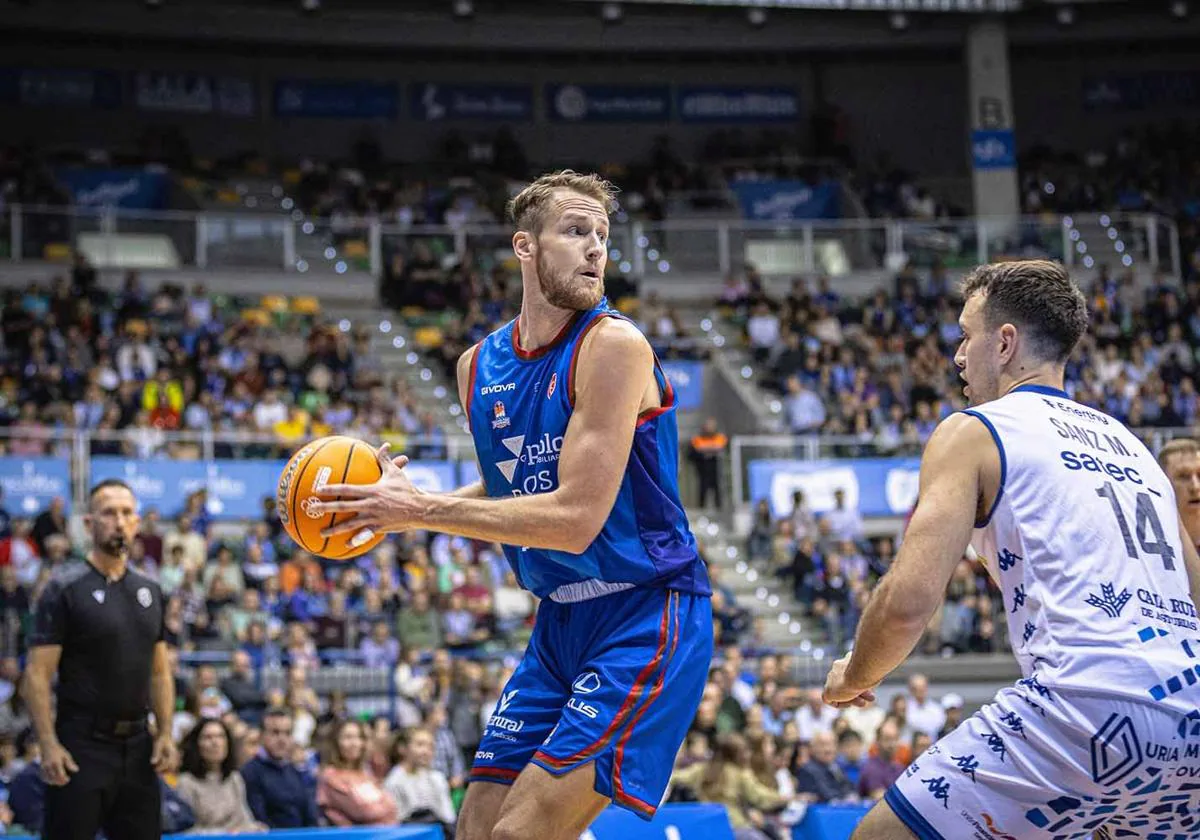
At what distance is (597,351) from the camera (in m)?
4.75

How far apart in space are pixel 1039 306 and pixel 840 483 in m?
16.8

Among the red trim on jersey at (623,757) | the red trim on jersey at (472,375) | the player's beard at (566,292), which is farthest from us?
the red trim on jersey at (472,375)

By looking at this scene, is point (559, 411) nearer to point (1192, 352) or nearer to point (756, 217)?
point (1192, 352)

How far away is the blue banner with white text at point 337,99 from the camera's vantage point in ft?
109

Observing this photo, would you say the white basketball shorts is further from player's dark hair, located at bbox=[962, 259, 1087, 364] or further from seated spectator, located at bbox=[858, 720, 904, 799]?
seated spectator, located at bbox=[858, 720, 904, 799]

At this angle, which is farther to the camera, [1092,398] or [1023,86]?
[1023,86]

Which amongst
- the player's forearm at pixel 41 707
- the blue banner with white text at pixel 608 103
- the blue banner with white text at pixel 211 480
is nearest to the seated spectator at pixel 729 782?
the player's forearm at pixel 41 707

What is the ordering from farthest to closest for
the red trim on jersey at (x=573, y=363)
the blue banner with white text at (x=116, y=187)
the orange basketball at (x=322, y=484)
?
the blue banner with white text at (x=116, y=187), the red trim on jersey at (x=573, y=363), the orange basketball at (x=322, y=484)

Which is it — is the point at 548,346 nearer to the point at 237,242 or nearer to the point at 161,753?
the point at 161,753

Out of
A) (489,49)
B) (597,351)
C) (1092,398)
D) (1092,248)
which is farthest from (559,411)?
(489,49)

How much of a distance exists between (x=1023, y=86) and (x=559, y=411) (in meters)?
33.4

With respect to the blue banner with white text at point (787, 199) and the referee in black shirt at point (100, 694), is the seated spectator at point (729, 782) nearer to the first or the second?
the referee in black shirt at point (100, 694)

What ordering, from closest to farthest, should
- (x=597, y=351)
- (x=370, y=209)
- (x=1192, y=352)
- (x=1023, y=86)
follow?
(x=597, y=351)
(x=1192, y=352)
(x=370, y=209)
(x=1023, y=86)

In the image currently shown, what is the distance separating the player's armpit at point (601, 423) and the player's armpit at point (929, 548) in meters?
0.89
